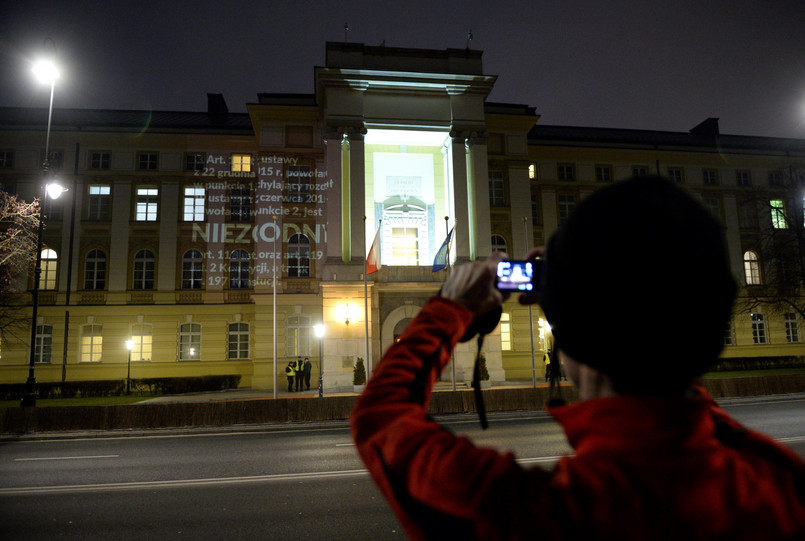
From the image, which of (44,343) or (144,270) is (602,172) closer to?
→ (144,270)

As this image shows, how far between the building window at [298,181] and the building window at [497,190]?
11.9 meters

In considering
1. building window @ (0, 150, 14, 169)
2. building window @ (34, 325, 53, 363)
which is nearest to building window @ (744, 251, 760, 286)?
building window @ (34, 325, 53, 363)

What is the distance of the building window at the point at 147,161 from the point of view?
3631 centimetres

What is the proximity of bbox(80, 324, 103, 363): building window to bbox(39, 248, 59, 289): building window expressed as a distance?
3.77 meters

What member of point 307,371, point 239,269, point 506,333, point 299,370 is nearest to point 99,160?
point 239,269

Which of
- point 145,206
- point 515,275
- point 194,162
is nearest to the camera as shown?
point 515,275

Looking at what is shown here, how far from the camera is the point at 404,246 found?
33625mm

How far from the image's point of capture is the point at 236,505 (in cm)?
741

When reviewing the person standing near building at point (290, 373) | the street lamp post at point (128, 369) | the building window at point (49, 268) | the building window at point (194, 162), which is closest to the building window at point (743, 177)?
the person standing near building at point (290, 373)

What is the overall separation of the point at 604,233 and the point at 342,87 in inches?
1260

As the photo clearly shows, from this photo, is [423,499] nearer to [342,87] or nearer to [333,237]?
[333,237]

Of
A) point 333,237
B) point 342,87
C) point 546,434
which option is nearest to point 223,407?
point 546,434

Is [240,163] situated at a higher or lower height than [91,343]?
higher

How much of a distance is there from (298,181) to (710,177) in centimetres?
3141
